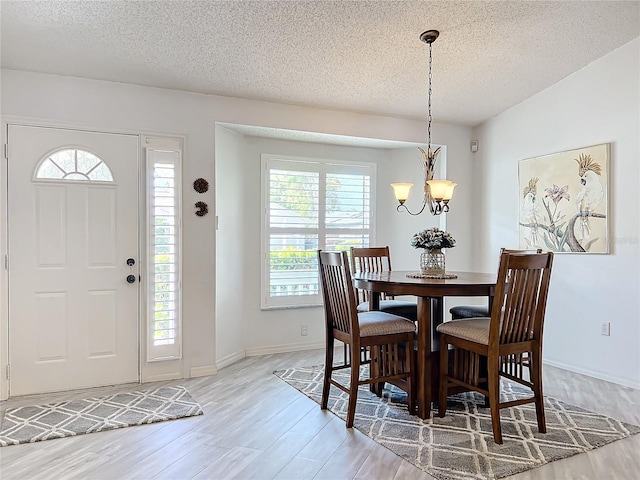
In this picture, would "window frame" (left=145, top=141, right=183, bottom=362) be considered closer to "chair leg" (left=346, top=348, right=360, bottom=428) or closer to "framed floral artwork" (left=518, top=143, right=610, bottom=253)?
"chair leg" (left=346, top=348, right=360, bottom=428)

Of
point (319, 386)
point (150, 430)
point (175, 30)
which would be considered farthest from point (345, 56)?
point (150, 430)

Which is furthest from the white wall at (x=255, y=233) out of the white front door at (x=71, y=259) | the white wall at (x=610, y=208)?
the white wall at (x=610, y=208)

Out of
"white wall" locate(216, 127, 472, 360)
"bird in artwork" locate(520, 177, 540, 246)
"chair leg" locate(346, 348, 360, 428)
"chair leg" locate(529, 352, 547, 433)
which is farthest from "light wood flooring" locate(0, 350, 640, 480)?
"bird in artwork" locate(520, 177, 540, 246)

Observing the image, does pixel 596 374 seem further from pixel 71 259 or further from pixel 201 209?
pixel 71 259

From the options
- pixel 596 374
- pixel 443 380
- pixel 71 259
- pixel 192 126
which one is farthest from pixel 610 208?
pixel 71 259

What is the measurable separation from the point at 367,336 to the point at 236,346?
2.01 meters

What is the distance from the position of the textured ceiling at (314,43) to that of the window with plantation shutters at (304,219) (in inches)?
34.3

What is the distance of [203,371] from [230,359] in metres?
0.48

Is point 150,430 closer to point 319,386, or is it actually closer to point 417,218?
point 319,386

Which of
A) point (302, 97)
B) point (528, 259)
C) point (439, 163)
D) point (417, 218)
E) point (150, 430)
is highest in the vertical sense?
point (302, 97)

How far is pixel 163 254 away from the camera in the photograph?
3.81 meters

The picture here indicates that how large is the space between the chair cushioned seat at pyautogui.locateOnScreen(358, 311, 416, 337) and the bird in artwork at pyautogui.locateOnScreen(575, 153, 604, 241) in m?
2.07

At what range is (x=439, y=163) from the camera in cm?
529

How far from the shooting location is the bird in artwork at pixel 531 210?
14.7ft
